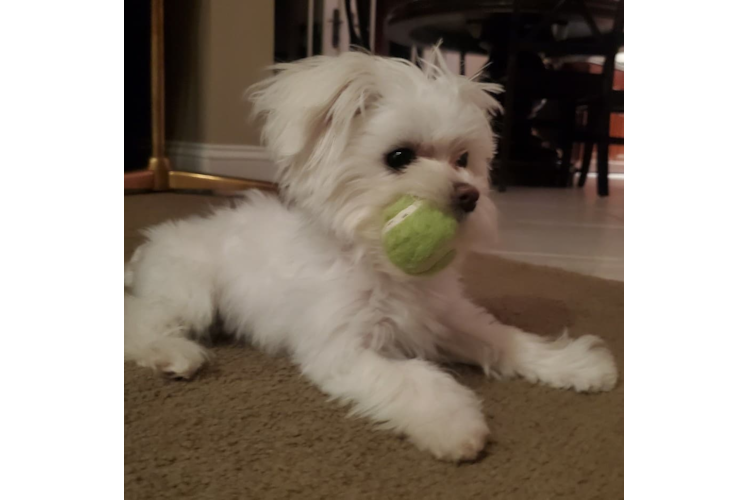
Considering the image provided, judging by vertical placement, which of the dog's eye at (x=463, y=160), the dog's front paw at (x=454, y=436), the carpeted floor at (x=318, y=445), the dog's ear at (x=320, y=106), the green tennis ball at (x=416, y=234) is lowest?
the carpeted floor at (x=318, y=445)

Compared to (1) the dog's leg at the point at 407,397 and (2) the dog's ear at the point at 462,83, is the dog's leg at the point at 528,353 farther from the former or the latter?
(2) the dog's ear at the point at 462,83

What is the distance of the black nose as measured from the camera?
0.94m

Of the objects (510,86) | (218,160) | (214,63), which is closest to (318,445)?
(214,63)

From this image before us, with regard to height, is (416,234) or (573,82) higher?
(573,82)

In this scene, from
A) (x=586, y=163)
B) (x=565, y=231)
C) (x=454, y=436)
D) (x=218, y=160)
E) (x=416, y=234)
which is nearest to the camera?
(x=454, y=436)

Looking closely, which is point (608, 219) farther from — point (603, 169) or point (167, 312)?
point (167, 312)

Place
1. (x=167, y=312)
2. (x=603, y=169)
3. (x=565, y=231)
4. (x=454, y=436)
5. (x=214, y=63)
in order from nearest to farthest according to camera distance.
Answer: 1. (x=454, y=436)
2. (x=167, y=312)
3. (x=565, y=231)
4. (x=214, y=63)
5. (x=603, y=169)

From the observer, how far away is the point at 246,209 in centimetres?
133

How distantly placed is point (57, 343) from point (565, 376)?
789mm

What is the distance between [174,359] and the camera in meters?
1.01

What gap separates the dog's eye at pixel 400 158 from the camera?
100 cm

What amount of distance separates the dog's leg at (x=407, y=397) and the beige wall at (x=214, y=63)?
67.7 inches

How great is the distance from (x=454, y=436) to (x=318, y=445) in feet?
0.62

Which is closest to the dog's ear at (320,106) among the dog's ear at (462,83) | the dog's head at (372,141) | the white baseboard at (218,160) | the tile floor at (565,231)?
the dog's head at (372,141)
